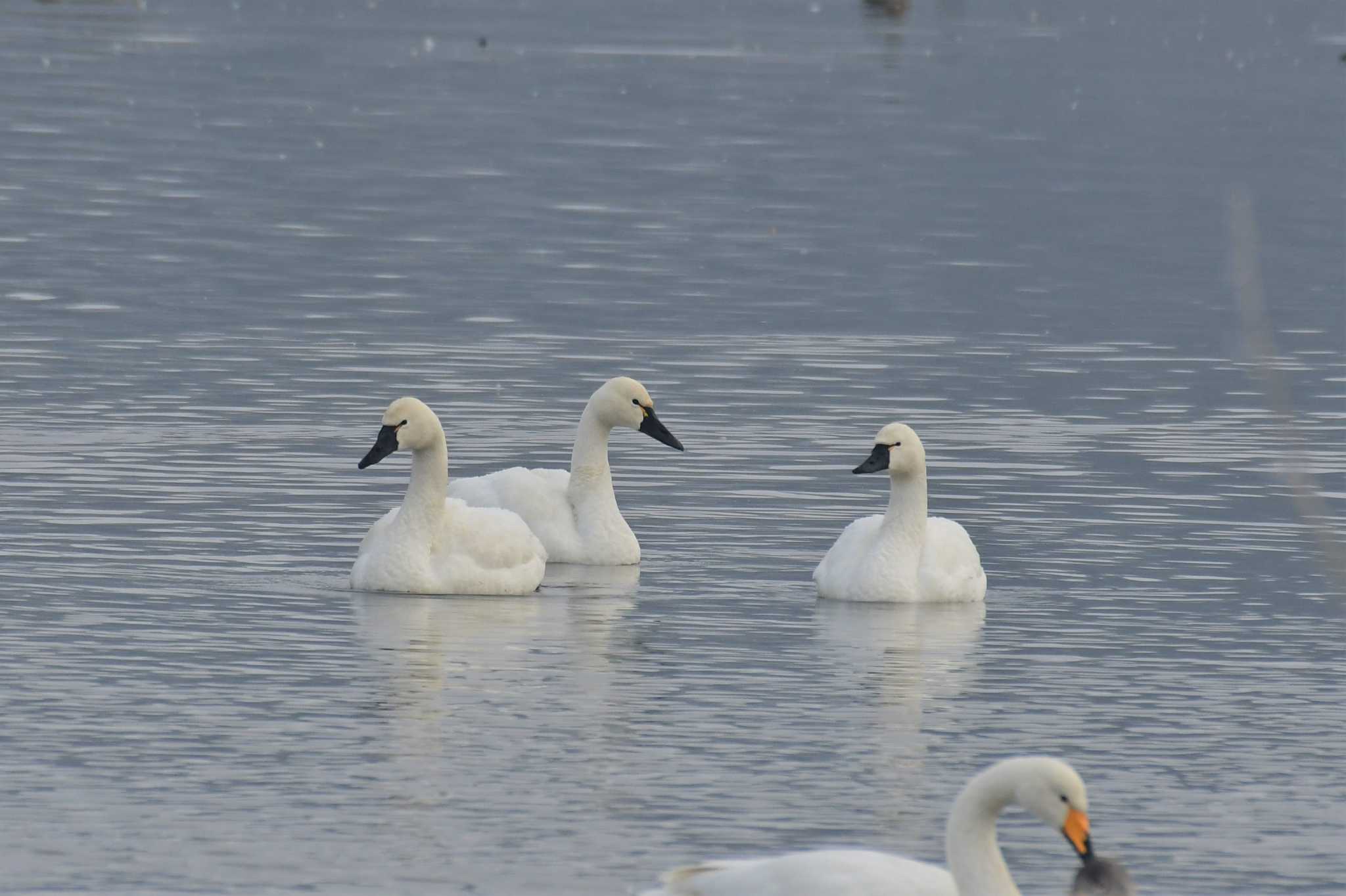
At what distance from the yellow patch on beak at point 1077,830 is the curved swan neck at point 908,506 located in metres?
8.25

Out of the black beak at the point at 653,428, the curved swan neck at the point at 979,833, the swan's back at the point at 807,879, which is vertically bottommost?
the black beak at the point at 653,428

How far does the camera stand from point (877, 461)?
1828cm

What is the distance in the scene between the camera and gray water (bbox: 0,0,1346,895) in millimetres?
12305

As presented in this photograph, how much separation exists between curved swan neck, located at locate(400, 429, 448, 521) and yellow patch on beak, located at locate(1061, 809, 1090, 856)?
28.6ft

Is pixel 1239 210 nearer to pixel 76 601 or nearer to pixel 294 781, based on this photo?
pixel 294 781

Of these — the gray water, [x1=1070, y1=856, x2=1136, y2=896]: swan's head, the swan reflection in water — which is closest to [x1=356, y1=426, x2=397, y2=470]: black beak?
the gray water

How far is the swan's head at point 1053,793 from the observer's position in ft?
31.8

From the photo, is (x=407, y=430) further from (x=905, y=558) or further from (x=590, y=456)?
(x=905, y=558)

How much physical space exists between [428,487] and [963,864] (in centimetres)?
874

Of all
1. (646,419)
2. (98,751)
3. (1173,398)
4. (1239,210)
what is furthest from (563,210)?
(1239,210)

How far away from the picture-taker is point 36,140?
5028 centimetres

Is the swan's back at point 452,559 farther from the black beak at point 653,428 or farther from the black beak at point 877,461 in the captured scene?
the black beak at point 653,428

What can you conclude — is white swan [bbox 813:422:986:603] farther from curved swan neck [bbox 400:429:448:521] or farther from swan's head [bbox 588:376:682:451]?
swan's head [bbox 588:376:682:451]

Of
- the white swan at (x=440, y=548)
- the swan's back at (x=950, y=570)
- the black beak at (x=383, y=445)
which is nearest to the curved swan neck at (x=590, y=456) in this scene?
the white swan at (x=440, y=548)
